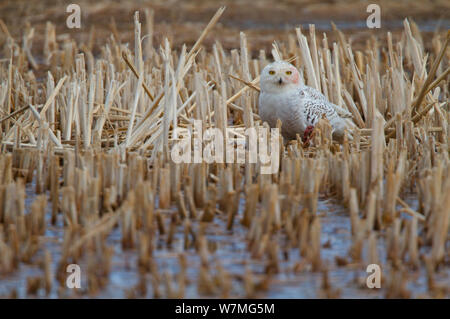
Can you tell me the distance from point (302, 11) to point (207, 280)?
1273cm

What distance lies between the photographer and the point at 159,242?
176 inches

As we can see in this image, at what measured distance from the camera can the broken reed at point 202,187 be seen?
4113 millimetres

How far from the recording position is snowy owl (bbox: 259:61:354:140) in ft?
21.0

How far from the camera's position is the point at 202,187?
5.07m

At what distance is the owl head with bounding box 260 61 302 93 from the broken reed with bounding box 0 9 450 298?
333mm
